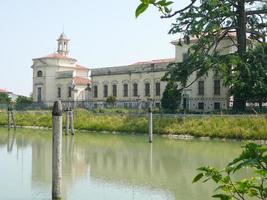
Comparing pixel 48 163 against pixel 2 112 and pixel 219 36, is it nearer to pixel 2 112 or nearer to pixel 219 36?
pixel 219 36

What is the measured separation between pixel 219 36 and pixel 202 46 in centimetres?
260

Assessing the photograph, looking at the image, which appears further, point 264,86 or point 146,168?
point 264,86

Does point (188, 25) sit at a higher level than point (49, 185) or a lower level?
higher

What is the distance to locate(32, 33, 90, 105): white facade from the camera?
1999 inches

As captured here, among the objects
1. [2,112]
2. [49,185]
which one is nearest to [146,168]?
[49,185]

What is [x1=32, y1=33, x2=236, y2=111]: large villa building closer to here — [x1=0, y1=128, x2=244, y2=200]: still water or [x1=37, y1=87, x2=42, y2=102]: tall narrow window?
[x1=37, y1=87, x2=42, y2=102]: tall narrow window

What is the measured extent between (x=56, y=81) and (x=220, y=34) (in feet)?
88.4

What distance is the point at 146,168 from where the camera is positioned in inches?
520

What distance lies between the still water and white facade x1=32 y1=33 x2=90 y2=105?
96.4ft

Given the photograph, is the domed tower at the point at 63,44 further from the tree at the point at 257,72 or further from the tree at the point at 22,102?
the tree at the point at 257,72

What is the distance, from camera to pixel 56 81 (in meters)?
52.1

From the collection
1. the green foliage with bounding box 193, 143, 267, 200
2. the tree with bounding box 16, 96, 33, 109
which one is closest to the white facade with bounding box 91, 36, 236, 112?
the tree with bounding box 16, 96, 33, 109

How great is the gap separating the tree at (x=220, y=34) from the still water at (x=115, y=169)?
17.6ft

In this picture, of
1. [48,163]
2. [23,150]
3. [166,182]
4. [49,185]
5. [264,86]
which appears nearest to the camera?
[49,185]
